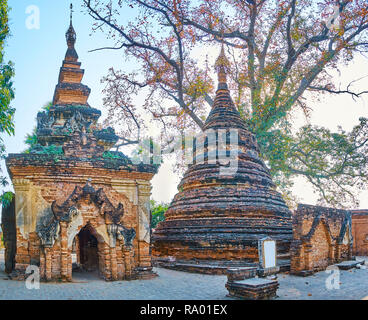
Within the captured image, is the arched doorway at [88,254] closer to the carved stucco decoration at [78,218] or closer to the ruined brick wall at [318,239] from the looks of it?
the carved stucco decoration at [78,218]

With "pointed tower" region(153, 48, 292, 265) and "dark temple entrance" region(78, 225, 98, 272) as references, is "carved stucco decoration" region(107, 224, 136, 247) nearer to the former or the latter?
"dark temple entrance" region(78, 225, 98, 272)

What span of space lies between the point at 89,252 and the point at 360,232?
47.4 feet

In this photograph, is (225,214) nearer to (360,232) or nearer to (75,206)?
(75,206)

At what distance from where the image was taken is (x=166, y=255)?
1343 cm

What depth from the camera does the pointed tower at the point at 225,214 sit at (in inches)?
484

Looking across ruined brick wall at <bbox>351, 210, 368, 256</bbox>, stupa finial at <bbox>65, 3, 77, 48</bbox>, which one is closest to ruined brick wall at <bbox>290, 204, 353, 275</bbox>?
ruined brick wall at <bbox>351, 210, 368, 256</bbox>

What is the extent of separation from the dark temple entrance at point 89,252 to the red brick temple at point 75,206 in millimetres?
1742

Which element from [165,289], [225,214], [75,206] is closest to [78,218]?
[75,206]

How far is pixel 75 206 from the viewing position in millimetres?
9344

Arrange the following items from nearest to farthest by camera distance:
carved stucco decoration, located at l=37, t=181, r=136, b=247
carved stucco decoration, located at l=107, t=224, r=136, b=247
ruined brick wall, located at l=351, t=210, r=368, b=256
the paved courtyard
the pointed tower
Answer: the paved courtyard
carved stucco decoration, located at l=37, t=181, r=136, b=247
carved stucco decoration, located at l=107, t=224, r=136, b=247
the pointed tower
ruined brick wall, located at l=351, t=210, r=368, b=256

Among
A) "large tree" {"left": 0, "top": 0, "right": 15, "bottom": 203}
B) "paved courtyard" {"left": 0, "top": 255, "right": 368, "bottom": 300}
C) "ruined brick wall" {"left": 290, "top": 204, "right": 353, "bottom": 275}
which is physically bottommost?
"paved courtyard" {"left": 0, "top": 255, "right": 368, "bottom": 300}

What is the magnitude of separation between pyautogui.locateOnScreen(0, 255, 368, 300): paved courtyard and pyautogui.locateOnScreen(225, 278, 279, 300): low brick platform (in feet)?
0.84

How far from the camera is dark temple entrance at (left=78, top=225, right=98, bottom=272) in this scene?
38.5ft
